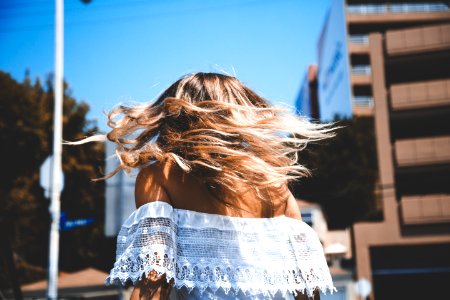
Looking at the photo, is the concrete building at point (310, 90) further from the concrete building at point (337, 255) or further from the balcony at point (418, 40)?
the balcony at point (418, 40)

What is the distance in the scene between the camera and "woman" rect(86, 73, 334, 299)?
1.44 m

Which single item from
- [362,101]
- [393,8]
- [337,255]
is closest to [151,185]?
[337,255]

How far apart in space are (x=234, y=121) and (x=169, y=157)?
272mm

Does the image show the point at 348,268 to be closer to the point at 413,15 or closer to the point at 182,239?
the point at 413,15

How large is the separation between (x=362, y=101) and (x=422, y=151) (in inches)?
371

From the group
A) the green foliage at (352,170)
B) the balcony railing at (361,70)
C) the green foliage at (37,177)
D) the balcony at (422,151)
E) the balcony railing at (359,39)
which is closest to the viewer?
the green foliage at (37,177)

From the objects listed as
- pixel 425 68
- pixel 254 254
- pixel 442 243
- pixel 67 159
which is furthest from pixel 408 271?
pixel 254 254

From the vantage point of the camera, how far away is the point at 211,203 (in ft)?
5.12

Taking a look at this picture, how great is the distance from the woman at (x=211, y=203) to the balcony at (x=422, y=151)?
21482 millimetres

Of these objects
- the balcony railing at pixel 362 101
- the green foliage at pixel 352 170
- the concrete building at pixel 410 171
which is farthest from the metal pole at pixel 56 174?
the balcony railing at pixel 362 101

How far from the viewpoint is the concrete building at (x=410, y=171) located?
70.0ft

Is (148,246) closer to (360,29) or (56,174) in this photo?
(56,174)

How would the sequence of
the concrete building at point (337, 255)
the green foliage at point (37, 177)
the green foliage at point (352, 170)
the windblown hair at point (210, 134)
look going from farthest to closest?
the green foliage at point (352, 170), the green foliage at point (37, 177), the concrete building at point (337, 255), the windblown hair at point (210, 134)

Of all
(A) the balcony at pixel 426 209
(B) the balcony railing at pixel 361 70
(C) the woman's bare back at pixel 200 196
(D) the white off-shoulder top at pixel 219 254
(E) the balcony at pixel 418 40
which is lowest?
(A) the balcony at pixel 426 209
